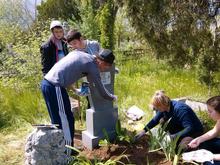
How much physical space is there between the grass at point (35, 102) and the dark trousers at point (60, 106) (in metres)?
0.90

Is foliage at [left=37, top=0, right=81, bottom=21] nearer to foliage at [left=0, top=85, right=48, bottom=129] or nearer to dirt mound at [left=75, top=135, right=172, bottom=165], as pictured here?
foliage at [left=0, top=85, right=48, bottom=129]

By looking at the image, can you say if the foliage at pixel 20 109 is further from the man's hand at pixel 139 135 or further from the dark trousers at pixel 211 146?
the dark trousers at pixel 211 146

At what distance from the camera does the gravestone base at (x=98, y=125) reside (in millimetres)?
4762

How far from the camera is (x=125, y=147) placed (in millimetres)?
4617

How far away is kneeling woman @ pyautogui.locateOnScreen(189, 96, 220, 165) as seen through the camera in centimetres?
390

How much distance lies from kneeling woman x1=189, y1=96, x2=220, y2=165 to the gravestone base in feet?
3.92

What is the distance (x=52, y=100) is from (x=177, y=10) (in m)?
3.60

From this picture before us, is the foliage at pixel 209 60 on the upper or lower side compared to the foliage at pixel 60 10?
lower

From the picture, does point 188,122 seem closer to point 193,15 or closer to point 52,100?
point 52,100

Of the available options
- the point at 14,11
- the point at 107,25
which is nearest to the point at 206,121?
the point at 107,25

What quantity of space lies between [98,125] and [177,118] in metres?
1.05

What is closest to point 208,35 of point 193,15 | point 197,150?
point 193,15

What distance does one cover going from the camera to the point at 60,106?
4270 mm

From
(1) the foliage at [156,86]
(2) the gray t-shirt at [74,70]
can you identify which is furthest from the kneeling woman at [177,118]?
(1) the foliage at [156,86]
